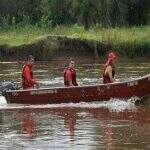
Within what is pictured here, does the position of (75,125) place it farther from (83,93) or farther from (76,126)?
(83,93)

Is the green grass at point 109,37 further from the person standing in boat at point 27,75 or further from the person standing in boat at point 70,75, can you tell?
the person standing in boat at point 27,75

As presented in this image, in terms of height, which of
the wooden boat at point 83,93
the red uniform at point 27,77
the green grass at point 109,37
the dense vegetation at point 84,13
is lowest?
the wooden boat at point 83,93

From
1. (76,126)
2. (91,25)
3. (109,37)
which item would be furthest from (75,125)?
(91,25)

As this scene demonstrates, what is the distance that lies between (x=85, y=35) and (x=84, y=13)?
6.22 metres

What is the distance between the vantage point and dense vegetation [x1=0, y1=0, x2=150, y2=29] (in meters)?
48.3

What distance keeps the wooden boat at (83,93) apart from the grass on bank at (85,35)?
21857 mm

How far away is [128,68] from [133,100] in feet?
46.5

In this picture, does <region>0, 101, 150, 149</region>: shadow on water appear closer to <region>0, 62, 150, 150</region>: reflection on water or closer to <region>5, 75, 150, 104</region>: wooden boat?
<region>0, 62, 150, 150</region>: reflection on water

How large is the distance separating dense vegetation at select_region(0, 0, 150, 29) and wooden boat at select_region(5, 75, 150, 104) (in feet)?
93.2

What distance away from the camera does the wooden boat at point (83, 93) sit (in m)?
18.8

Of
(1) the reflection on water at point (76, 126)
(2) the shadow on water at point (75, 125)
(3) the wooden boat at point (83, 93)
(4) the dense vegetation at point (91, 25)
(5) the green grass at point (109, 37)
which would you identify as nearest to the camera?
(1) the reflection on water at point (76, 126)

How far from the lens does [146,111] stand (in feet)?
58.4

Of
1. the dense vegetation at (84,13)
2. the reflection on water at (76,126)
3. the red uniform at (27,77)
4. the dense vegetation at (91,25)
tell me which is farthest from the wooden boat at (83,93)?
the dense vegetation at (84,13)

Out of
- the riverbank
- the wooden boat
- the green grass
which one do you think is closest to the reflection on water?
the wooden boat
